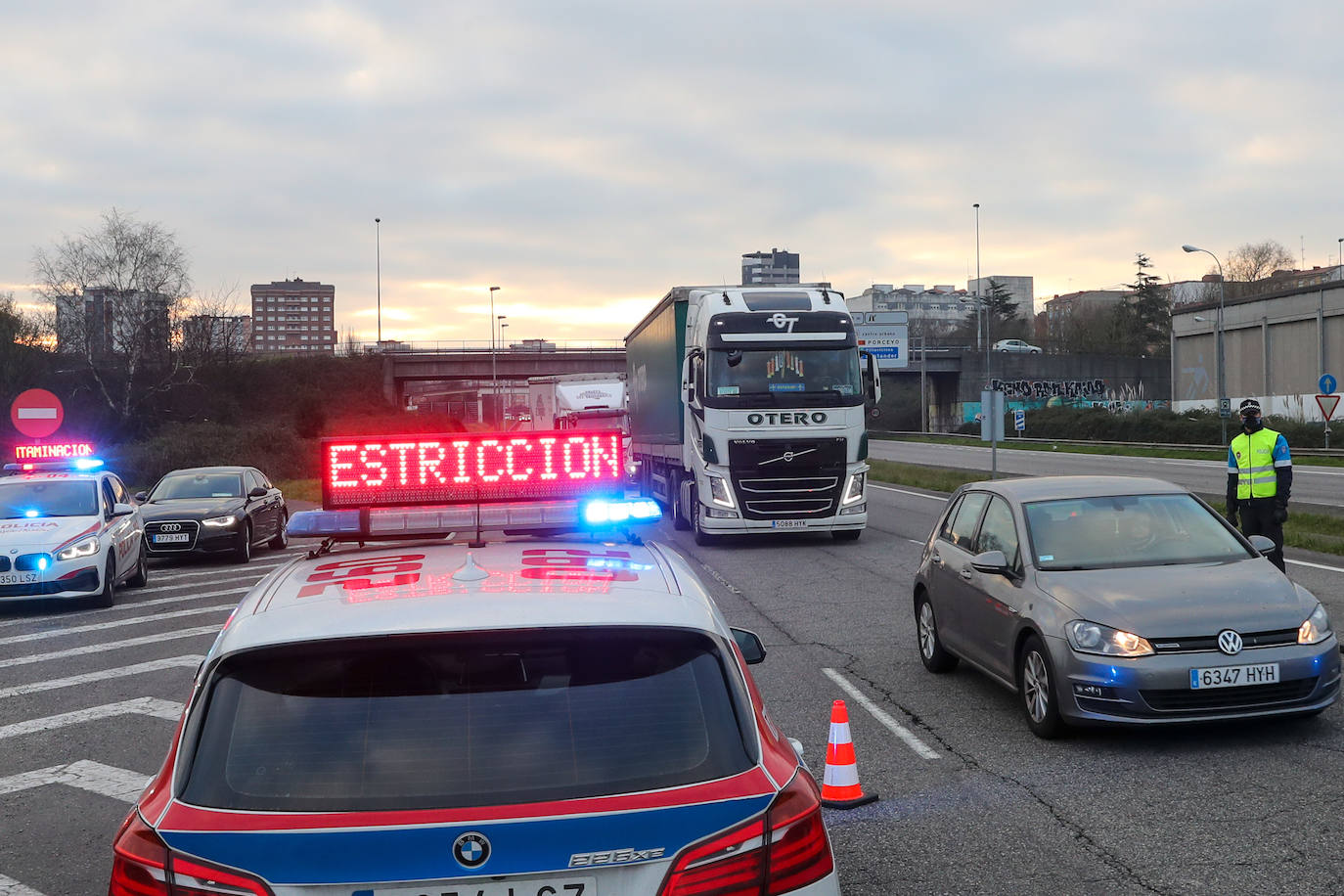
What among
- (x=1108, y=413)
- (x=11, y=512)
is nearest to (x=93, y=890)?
(x=11, y=512)

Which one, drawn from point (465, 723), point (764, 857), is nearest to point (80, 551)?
point (465, 723)

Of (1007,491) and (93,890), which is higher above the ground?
(1007,491)

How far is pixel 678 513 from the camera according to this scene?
23891 millimetres

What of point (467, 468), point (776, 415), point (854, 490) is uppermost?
point (776, 415)

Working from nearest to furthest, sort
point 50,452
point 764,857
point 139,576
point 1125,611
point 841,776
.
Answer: point 764,857
point 841,776
point 1125,611
point 139,576
point 50,452

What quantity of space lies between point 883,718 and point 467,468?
3440 mm

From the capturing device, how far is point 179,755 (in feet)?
9.45

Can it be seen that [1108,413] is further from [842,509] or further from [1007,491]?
[1007,491]

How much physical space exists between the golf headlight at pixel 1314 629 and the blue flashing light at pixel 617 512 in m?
4.15

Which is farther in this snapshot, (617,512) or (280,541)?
(280,541)

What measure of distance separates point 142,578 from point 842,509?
33.8 feet

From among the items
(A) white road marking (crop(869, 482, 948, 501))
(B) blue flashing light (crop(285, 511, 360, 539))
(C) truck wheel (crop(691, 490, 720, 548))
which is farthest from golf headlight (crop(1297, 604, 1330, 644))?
(A) white road marking (crop(869, 482, 948, 501))

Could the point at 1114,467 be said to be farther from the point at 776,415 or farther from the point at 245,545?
the point at 245,545

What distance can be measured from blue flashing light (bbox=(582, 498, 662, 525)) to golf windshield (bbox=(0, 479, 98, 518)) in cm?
1317
